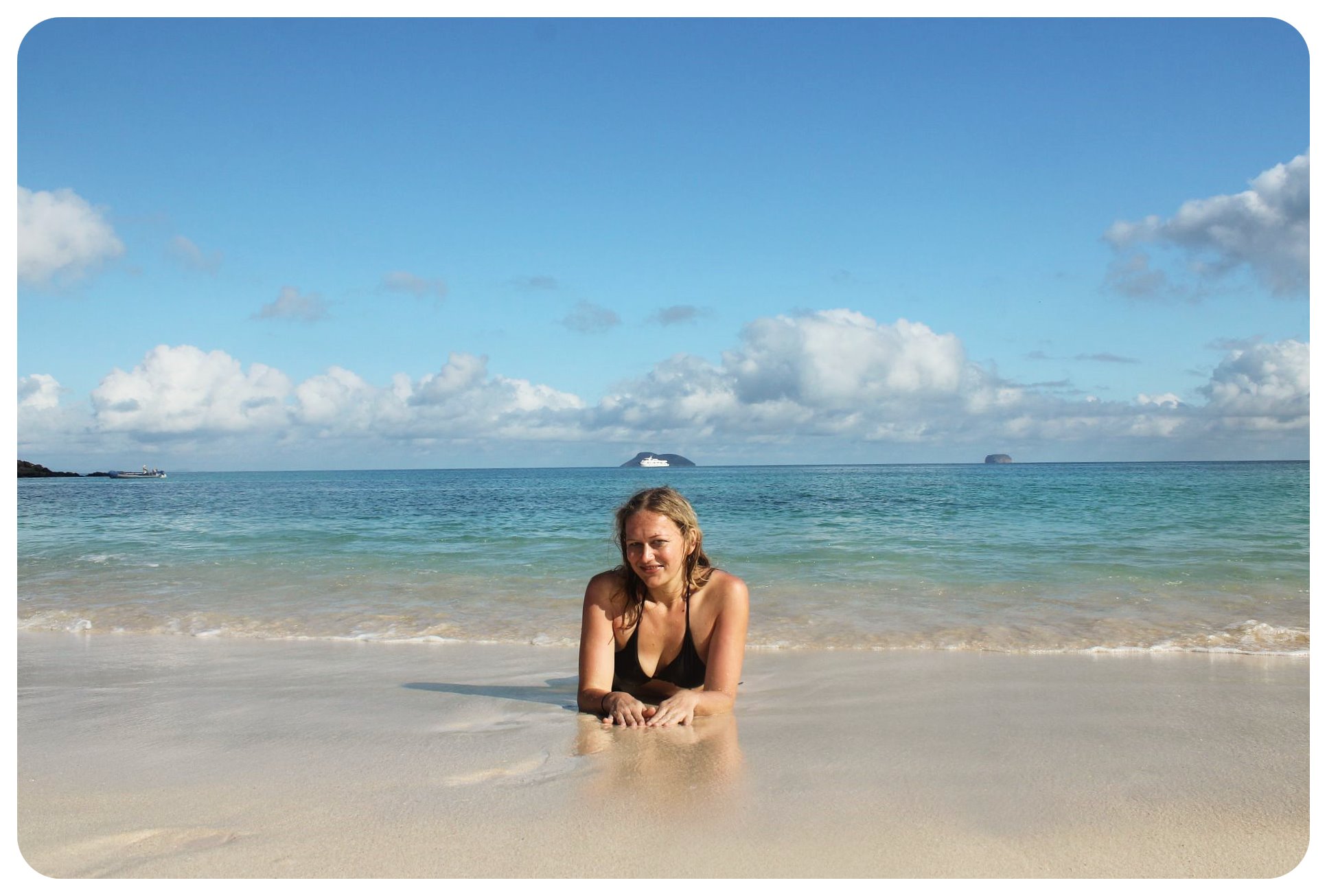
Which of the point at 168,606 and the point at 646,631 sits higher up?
the point at 646,631

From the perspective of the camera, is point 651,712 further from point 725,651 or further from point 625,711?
point 725,651

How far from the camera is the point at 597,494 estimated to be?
49719 mm

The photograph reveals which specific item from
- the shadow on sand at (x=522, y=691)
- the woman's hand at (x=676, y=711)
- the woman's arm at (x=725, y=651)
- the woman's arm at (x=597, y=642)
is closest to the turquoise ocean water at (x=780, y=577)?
the shadow on sand at (x=522, y=691)

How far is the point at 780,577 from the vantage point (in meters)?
10.8

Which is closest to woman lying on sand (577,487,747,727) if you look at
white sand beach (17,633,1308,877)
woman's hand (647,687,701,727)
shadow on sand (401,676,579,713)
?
woman's hand (647,687,701,727)

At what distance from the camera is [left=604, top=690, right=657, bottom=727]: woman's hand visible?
4.27 meters

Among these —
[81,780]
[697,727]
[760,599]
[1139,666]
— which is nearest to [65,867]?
[81,780]

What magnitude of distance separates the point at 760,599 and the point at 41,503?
121 feet

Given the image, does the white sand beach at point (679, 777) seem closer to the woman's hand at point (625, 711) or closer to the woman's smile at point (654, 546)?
the woman's hand at point (625, 711)

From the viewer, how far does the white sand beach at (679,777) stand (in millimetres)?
2758

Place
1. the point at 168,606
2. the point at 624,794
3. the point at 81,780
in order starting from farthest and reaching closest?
the point at 168,606 → the point at 81,780 → the point at 624,794
